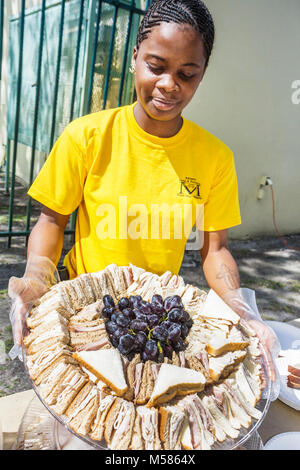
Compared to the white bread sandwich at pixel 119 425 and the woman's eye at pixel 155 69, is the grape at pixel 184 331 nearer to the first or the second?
the white bread sandwich at pixel 119 425

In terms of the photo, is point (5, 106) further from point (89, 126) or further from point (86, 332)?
point (86, 332)

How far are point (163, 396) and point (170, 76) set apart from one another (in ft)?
3.68

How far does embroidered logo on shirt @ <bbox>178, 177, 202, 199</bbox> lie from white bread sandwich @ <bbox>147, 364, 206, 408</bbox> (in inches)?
36.6

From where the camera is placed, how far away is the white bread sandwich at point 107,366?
3.15ft

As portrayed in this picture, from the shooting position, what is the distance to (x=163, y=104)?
1.50 metres

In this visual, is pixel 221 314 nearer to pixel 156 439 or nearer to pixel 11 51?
pixel 156 439

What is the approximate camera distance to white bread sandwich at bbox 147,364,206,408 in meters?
0.95

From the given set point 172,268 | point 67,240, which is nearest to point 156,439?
point 172,268

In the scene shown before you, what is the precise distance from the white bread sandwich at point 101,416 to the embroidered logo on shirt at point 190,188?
3.44ft

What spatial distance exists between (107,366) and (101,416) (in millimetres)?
125

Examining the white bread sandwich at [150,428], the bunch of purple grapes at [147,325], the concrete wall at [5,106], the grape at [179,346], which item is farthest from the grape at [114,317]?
the concrete wall at [5,106]

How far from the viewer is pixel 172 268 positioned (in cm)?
187

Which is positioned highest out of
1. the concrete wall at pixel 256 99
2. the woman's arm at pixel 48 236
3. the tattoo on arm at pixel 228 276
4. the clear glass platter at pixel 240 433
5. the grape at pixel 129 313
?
the concrete wall at pixel 256 99

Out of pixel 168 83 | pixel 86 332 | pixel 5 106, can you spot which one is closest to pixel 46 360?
pixel 86 332
